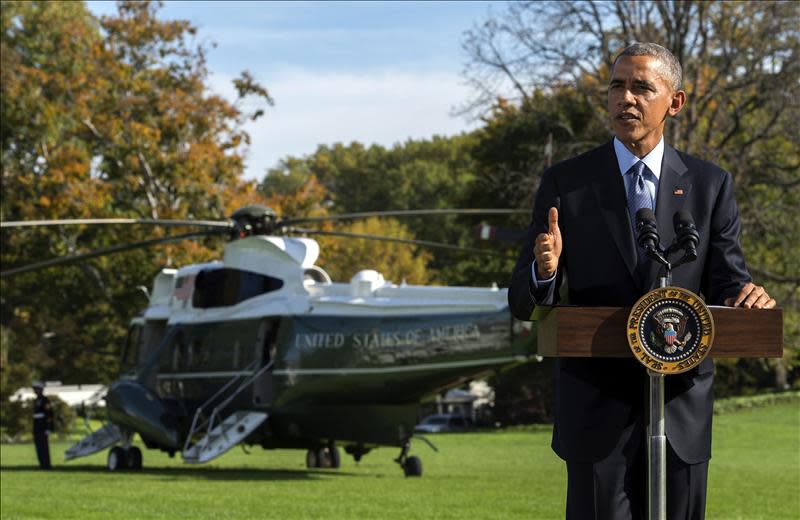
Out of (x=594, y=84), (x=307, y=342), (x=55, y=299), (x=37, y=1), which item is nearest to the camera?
(x=307, y=342)

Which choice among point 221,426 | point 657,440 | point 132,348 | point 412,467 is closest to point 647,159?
point 657,440

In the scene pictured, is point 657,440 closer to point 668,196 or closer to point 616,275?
point 616,275

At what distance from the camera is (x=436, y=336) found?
20.5 meters

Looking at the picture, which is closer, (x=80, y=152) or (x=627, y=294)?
(x=627, y=294)

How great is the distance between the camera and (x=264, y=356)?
76.1ft

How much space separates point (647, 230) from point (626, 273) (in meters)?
0.32

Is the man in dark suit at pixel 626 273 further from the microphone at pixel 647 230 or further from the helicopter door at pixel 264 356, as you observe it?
the helicopter door at pixel 264 356

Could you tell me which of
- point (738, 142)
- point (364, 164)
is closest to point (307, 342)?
point (738, 142)

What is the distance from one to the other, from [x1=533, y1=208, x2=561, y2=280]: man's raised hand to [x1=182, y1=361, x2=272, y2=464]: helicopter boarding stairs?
17.7m

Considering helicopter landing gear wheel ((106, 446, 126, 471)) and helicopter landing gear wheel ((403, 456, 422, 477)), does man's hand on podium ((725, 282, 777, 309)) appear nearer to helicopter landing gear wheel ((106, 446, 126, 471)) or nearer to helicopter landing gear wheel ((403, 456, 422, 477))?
helicopter landing gear wheel ((403, 456, 422, 477))

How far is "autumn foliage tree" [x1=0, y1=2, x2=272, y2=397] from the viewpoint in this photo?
42312 millimetres

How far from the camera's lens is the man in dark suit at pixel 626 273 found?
4.63 meters

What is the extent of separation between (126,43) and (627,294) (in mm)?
41654

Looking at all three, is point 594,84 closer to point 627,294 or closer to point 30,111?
point 30,111
